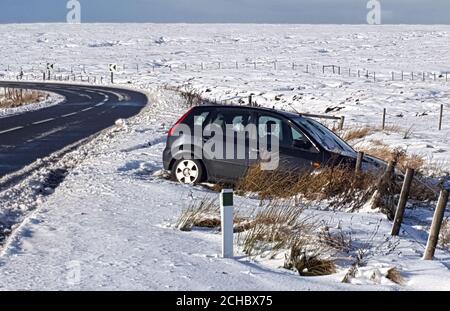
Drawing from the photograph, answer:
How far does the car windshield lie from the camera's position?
10211 millimetres

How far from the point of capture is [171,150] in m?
10.7

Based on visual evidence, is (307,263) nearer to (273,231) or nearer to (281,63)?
(273,231)

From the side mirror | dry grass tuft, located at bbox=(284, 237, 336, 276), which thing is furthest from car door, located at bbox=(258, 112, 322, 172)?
dry grass tuft, located at bbox=(284, 237, 336, 276)

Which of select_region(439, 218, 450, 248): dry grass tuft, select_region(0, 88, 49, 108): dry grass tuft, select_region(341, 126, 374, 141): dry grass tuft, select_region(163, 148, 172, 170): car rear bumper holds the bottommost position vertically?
select_region(0, 88, 49, 108): dry grass tuft

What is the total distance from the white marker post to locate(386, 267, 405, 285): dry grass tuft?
1457mm

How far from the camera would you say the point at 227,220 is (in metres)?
6.00

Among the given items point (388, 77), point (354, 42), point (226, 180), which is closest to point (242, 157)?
point (226, 180)

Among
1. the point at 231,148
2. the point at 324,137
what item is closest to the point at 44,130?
the point at 231,148

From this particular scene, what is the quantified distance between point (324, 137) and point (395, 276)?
16.8ft

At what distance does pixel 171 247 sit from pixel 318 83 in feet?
158

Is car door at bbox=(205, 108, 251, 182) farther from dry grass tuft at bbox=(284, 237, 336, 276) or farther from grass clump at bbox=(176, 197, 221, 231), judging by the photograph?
dry grass tuft at bbox=(284, 237, 336, 276)
